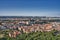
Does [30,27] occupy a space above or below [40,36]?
above

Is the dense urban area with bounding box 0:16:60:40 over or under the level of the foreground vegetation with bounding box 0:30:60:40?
over

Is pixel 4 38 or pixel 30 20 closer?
pixel 4 38

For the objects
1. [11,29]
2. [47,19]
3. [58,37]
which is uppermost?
[47,19]

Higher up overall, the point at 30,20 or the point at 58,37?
the point at 30,20

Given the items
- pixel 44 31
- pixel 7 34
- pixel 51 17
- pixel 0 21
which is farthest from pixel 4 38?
pixel 51 17

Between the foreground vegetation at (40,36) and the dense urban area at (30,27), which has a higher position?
the dense urban area at (30,27)

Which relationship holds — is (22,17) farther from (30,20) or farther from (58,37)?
(58,37)
